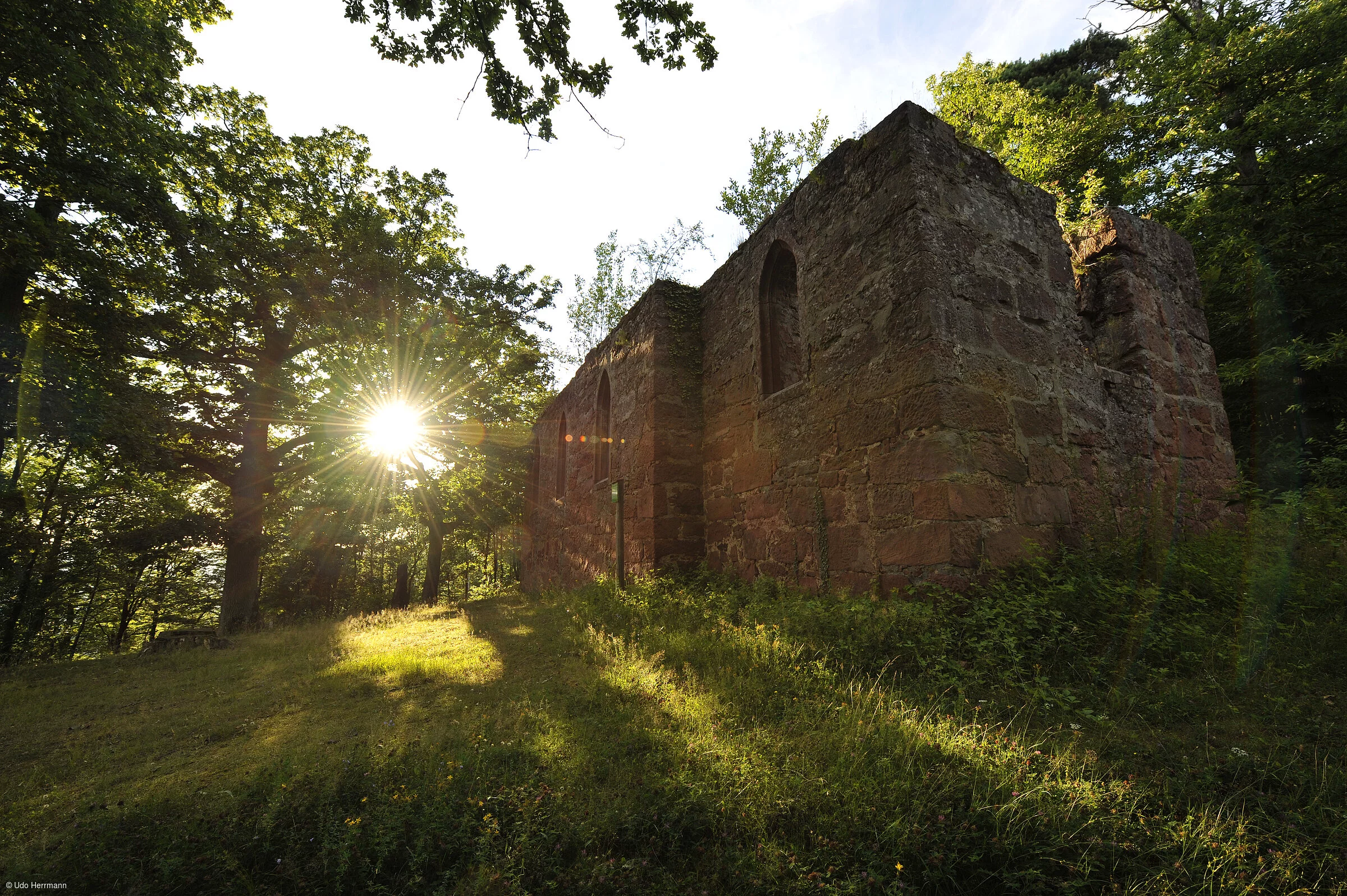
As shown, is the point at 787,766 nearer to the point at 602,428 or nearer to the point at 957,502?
the point at 957,502

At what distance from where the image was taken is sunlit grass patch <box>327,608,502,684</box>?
5.15 m

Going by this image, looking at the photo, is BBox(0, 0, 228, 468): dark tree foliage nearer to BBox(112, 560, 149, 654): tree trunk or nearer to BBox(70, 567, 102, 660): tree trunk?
BBox(70, 567, 102, 660): tree trunk

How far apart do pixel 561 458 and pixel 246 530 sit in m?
8.43

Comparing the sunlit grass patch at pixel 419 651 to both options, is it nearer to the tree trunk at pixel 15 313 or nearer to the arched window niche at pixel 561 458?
the arched window niche at pixel 561 458

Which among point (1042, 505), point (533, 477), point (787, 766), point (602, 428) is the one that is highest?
point (602, 428)

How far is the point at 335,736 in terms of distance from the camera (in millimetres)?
3514

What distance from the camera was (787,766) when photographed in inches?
97.2

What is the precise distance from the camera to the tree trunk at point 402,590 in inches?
926

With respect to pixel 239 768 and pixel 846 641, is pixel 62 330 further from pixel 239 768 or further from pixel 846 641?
pixel 846 641

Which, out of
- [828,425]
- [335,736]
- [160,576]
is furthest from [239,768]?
[160,576]

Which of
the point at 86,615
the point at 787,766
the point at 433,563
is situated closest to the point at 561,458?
the point at 433,563

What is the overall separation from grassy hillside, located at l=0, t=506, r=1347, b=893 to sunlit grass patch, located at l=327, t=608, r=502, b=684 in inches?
8.0

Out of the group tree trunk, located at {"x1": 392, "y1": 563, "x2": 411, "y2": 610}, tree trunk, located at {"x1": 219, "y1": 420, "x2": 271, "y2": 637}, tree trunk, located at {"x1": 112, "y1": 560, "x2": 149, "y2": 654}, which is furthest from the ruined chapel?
tree trunk, located at {"x1": 112, "y1": 560, "x2": 149, "y2": 654}

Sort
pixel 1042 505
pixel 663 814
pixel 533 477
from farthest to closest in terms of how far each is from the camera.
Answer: pixel 533 477 < pixel 1042 505 < pixel 663 814
